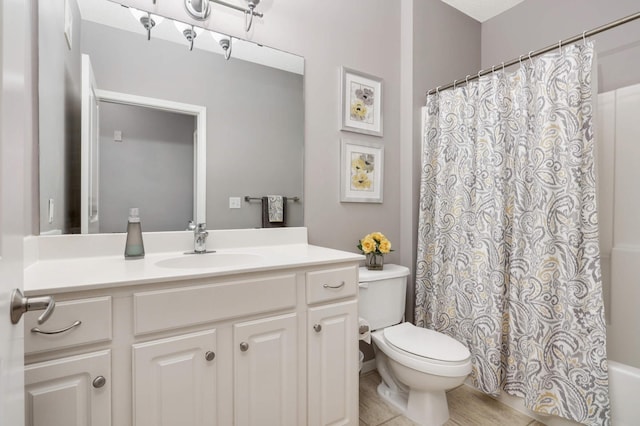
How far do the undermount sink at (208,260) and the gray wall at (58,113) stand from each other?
0.43 m

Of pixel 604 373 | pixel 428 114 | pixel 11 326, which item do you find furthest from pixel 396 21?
pixel 11 326

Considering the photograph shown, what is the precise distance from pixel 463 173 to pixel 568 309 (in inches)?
34.3

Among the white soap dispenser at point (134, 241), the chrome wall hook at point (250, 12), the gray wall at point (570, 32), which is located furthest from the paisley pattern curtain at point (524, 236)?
the white soap dispenser at point (134, 241)

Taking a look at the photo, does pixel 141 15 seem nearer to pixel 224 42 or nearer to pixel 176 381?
pixel 224 42

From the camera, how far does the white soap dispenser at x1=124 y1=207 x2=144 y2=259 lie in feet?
4.42

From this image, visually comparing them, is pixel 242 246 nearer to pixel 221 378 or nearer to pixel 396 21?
pixel 221 378

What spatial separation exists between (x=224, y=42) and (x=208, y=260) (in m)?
1.12

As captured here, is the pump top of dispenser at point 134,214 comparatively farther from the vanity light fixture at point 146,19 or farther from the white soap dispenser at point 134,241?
the vanity light fixture at point 146,19

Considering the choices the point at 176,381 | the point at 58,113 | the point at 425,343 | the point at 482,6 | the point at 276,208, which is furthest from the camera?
the point at 482,6

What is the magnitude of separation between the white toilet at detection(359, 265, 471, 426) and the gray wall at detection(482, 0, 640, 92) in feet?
6.00

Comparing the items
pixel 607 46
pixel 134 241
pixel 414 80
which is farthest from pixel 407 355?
pixel 607 46

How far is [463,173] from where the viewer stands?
193 cm

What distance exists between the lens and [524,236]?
65.2 inches

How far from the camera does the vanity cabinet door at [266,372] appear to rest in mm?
1150
